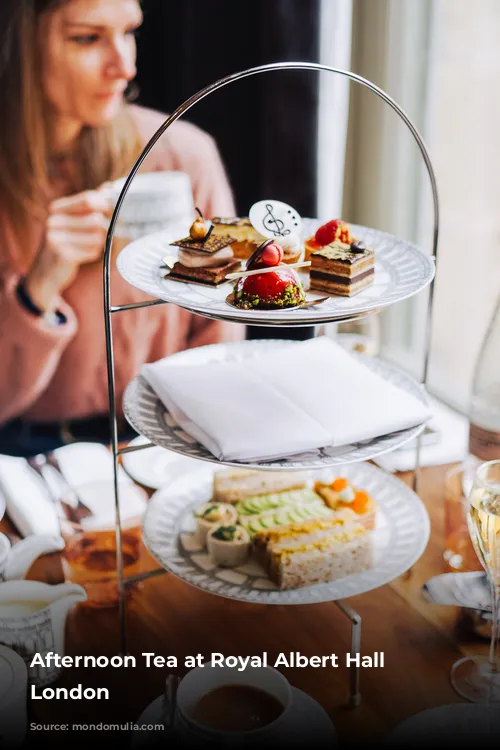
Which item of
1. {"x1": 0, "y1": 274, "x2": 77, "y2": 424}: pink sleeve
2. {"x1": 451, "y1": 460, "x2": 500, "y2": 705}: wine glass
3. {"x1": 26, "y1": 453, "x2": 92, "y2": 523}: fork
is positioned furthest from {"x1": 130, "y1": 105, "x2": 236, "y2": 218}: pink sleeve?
{"x1": 451, "y1": 460, "x2": 500, "y2": 705}: wine glass

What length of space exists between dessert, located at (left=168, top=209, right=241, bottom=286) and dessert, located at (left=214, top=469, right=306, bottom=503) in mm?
391

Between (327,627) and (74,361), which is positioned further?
(74,361)

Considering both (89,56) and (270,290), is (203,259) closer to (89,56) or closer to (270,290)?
(270,290)

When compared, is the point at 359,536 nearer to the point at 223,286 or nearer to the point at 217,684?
the point at 217,684

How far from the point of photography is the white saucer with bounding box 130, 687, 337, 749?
1.18 meters

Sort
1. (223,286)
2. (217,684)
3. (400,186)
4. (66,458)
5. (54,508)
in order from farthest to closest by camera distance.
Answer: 1. (400,186)
2. (66,458)
3. (54,508)
4. (223,286)
5. (217,684)

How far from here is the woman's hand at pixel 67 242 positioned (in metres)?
2.03

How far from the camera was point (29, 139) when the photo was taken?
1.94 meters

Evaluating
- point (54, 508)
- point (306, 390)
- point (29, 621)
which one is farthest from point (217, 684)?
point (54, 508)

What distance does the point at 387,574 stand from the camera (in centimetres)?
141

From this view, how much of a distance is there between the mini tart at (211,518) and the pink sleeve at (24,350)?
0.79 meters

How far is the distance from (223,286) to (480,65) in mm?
1185

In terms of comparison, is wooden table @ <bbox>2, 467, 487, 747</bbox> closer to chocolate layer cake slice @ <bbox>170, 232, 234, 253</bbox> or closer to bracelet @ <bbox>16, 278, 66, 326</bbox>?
chocolate layer cake slice @ <bbox>170, 232, 234, 253</bbox>

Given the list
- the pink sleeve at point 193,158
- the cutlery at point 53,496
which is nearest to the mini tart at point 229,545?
the cutlery at point 53,496
